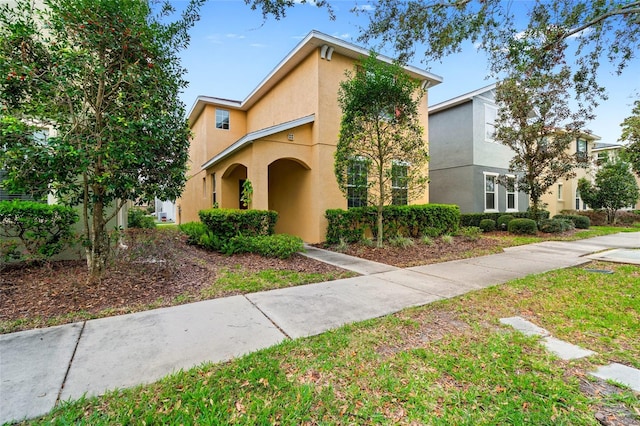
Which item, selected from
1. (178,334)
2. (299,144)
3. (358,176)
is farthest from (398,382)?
(299,144)

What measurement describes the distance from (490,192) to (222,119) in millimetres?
15443

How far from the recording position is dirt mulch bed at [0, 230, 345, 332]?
13.2ft

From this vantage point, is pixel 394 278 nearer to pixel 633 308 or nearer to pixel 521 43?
pixel 633 308

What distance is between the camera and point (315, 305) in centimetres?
425

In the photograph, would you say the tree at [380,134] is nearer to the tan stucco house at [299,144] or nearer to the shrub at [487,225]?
the tan stucco house at [299,144]

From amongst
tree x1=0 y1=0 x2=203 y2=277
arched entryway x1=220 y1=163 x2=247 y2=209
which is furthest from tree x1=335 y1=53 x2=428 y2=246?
arched entryway x1=220 y1=163 x2=247 y2=209

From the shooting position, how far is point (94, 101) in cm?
489

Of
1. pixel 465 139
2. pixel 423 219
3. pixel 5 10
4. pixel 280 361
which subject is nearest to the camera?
pixel 280 361

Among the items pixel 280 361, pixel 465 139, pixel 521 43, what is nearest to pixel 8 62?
pixel 280 361

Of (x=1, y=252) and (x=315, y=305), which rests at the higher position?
(x=1, y=252)

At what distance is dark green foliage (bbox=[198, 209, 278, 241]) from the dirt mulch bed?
1293mm

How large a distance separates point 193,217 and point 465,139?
643 inches

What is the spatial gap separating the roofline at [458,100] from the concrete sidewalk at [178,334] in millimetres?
12033

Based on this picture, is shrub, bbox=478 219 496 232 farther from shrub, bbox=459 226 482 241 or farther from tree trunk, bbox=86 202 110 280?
tree trunk, bbox=86 202 110 280
